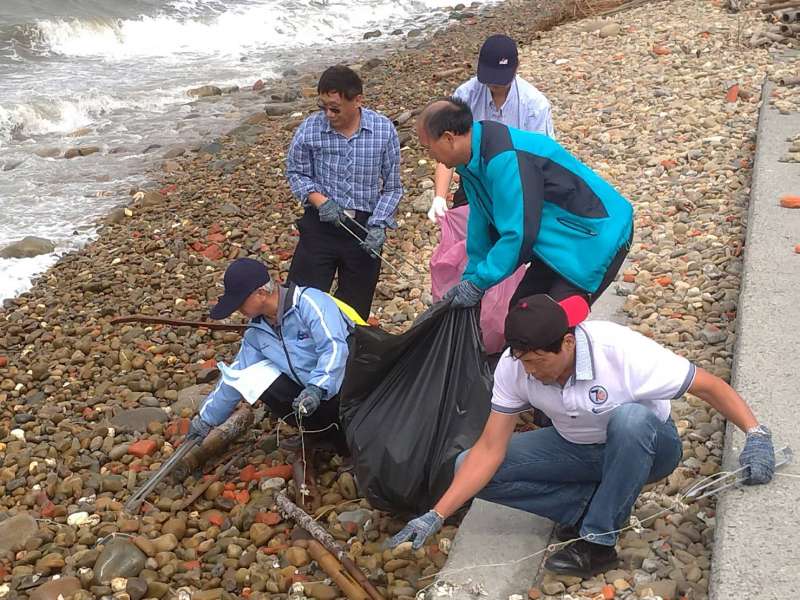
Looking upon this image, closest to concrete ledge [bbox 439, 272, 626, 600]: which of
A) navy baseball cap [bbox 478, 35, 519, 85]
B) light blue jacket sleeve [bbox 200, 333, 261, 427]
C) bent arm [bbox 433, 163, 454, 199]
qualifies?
light blue jacket sleeve [bbox 200, 333, 261, 427]

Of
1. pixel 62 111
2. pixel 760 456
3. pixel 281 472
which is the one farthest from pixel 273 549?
pixel 62 111

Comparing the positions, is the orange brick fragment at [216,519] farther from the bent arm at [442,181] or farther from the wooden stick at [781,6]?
the wooden stick at [781,6]

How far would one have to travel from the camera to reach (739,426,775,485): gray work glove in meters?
3.26

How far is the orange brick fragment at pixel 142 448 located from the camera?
15.8 feet

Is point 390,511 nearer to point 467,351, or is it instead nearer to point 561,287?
point 467,351

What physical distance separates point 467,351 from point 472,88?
1815mm

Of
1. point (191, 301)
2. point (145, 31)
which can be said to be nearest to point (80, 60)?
point (145, 31)

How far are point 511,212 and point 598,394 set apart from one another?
91 centimetres

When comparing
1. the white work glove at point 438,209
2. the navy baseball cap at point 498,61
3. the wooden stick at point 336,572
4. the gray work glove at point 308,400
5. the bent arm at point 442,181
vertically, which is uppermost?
the navy baseball cap at point 498,61

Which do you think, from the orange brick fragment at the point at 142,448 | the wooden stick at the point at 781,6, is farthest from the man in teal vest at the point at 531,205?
the wooden stick at the point at 781,6

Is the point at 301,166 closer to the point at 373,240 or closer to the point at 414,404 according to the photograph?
the point at 373,240

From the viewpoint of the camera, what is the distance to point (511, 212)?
3.67m

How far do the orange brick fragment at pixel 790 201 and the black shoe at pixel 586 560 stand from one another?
3269mm

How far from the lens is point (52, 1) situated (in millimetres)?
19594
